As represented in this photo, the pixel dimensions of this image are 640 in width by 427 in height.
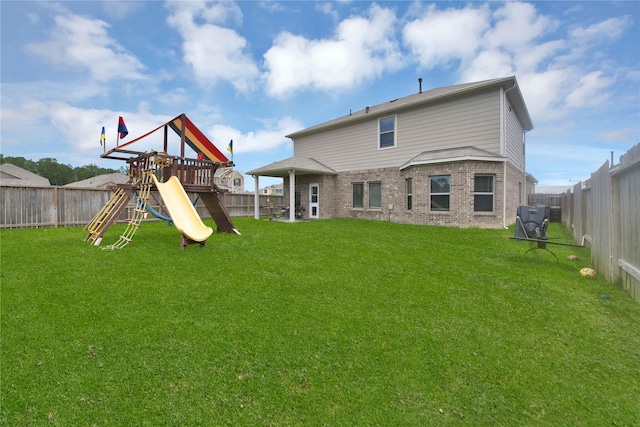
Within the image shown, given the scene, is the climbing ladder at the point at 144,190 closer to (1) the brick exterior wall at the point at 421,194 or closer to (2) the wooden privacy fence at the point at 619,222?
(1) the brick exterior wall at the point at 421,194

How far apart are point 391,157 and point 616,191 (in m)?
9.89

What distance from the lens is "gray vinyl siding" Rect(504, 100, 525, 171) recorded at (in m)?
11.2

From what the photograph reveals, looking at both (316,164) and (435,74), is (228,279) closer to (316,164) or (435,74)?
(316,164)

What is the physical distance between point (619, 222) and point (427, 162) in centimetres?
765

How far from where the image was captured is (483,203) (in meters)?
10.8

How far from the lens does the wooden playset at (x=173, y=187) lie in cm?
725

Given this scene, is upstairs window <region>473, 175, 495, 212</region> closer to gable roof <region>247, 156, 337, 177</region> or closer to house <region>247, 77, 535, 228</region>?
house <region>247, 77, 535, 228</region>

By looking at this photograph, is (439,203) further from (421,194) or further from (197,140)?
(197,140)

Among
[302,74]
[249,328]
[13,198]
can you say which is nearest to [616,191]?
[249,328]

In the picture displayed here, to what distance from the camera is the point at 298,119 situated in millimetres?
20250

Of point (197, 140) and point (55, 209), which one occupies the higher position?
point (197, 140)

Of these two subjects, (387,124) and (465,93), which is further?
(387,124)

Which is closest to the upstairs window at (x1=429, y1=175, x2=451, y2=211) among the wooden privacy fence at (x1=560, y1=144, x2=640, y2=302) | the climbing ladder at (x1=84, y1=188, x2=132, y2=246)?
the wooden privacy fence at (x1=560, y1=144, x2=640, y2=302)

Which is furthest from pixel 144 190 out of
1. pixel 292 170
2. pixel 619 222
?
pixel 619 222
